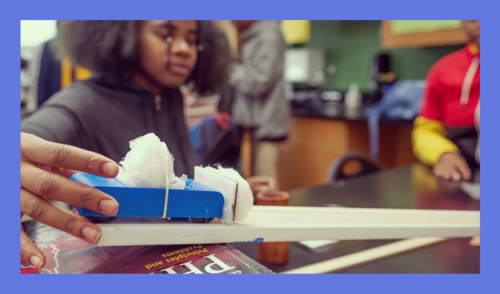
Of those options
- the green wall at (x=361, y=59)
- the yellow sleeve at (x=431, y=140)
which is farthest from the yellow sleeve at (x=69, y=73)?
the green wall at (x=361, y=59)

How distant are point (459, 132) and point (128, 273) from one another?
742 mm

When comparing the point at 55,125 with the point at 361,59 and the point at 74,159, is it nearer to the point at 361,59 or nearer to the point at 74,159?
the point at 74,159

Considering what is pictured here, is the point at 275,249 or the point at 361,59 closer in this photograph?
the point at 275,249

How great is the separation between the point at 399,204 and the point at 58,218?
0.72m

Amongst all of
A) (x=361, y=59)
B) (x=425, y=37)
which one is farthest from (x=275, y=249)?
(x=361, y=59)

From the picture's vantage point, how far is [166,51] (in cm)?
64

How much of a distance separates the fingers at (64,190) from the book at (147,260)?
A: 9 centimetres

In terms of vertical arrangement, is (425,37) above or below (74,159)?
above

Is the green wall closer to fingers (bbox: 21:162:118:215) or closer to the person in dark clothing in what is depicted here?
the person in dark clothing

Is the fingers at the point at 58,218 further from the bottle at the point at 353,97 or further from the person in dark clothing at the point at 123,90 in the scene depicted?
the bottle at the point at 353,97

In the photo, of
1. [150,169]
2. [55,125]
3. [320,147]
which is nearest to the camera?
[150,169]

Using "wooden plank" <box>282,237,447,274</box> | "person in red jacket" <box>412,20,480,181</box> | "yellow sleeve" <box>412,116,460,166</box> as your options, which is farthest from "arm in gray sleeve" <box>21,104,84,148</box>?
"yellow sleeve" <box>412,116,460,166</box>

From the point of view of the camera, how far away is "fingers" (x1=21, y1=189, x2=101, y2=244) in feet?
1.55

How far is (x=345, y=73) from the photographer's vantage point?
2332mm
